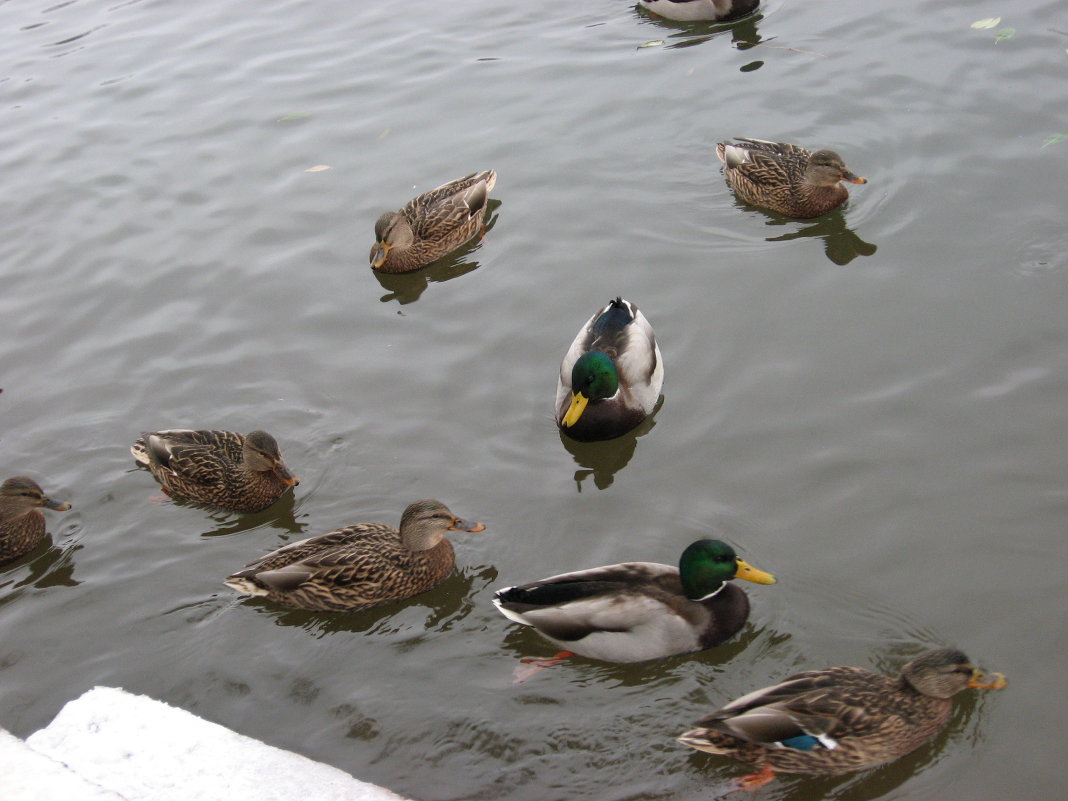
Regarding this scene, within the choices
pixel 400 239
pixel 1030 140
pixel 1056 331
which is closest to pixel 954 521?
pixel 1056 331

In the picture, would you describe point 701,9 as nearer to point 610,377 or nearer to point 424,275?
point 424,275

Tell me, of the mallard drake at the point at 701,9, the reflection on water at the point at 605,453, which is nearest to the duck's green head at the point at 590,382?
the reflection on water at the point at 605,453

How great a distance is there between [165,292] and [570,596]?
16.6 feet

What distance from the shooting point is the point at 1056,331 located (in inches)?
257

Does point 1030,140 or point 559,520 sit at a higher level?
point 1030,140

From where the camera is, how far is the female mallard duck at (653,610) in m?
5.09

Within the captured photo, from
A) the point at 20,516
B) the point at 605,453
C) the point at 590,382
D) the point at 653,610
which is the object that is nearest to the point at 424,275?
the point at 590,382

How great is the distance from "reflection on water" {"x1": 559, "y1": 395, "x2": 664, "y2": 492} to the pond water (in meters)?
0.03

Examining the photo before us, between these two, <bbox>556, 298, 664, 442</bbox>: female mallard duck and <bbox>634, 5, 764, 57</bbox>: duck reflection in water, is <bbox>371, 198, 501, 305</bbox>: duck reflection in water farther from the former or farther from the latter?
<bbox>634, 5, 764, 57</bbox>: duck reflection in water

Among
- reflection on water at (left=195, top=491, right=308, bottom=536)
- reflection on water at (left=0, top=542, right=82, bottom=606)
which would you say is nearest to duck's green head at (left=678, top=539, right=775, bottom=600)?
reflection on water at (left=195, top=491, right=308, bottom=536)

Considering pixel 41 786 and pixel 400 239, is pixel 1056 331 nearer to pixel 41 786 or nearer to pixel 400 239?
pixel 400 239

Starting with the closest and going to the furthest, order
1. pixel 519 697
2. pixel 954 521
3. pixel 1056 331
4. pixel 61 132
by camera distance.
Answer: pixel 519 697 → pixel 954 521 → pixel 1056 331 → pixel 61 132

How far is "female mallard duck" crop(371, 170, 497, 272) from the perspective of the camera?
8.59 m

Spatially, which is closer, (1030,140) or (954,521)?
(954,521)
